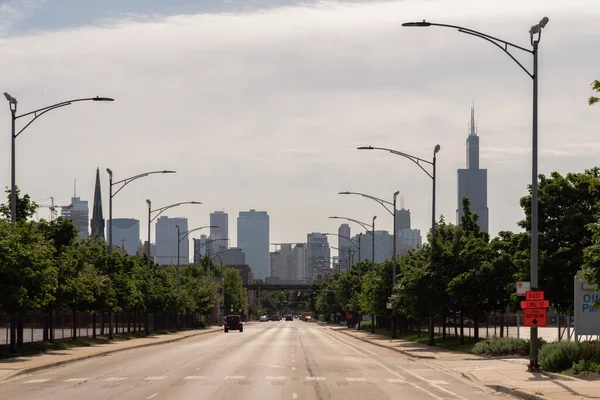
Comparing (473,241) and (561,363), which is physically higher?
(473,241)

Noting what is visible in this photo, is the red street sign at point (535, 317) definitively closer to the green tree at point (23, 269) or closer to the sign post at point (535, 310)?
the sign post at point (535, 310)

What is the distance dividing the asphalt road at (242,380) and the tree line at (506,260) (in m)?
5.85

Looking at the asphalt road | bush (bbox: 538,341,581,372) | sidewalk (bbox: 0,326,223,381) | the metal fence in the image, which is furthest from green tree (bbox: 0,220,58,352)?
bush (bbox: 538,341,581,372)

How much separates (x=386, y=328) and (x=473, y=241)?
51.0m

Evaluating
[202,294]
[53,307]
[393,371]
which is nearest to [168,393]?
[393,371]

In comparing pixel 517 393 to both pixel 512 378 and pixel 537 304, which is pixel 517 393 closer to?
pixel 512 378

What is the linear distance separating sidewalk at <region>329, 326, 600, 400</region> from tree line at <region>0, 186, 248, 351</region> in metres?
17.1

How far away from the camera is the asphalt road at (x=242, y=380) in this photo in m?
26.7

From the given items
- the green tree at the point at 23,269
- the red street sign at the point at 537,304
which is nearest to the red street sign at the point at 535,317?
the red street sign at the point at 537,304

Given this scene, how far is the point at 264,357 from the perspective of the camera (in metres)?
47.7

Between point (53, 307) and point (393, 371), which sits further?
point (53, 307)

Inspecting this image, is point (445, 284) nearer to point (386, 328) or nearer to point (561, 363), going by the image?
point (561, 363)

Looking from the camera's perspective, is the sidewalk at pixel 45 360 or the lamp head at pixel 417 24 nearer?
the lamp head at pixel 417 24

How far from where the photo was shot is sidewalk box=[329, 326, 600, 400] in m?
25.4
